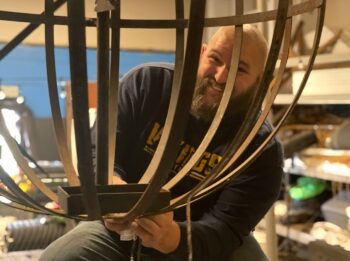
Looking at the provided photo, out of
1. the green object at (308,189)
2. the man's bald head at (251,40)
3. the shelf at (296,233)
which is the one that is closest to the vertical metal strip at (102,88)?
the man's bald head at (251,40)

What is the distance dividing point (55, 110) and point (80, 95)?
0.83 feet

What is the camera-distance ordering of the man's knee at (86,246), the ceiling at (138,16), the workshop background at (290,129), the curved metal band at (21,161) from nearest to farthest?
the curved metal band at (21,161) → the man's knee at (86,246) → the workshop background at (290,129) → the ceiling at (138,16)

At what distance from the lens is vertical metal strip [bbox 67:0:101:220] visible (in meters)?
0.37

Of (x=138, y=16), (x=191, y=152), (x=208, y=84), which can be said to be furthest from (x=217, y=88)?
(x=138, y=16)

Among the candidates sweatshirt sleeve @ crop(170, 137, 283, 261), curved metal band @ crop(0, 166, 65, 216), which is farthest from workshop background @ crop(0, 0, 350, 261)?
curved metal band @ crop(0, 166, 65, 216)

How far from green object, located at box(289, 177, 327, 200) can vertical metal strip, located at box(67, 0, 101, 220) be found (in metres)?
1.59

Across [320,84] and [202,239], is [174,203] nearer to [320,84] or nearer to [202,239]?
[202,239]

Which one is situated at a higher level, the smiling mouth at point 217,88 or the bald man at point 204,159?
the smiling mouth at point 217,88

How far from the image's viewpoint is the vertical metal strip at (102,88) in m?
0.40

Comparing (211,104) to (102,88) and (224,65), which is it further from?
(102,88)

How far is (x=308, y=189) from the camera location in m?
1.90

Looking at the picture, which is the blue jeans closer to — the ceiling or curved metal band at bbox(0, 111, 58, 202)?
curved metal band at bbox(0, 111, 58, 202)

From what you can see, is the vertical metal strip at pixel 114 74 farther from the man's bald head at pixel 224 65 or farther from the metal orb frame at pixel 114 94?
the man's bald head at pixel 224 65

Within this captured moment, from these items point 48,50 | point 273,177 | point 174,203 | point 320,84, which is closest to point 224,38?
point 273,177
